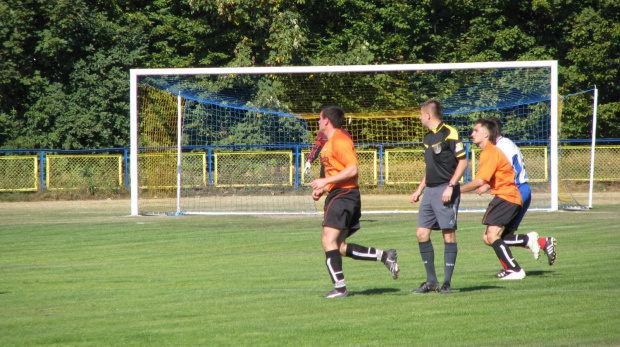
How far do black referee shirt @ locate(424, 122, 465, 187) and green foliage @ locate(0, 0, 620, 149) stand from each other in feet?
76.4

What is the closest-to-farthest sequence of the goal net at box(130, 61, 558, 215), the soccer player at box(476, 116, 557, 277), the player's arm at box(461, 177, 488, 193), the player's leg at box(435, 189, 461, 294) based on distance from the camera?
the player's leg at box(435, 189, 461, 294) < the player's arm at box(461, 177, 488, 193) < the soccer player at box(476, 116, 557, 277) < the goal net at box(130, 61, 558, 215)

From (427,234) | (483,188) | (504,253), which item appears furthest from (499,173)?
(427,234)

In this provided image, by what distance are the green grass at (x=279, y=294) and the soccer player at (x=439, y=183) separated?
0.41 m

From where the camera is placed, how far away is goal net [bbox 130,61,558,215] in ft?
77.0

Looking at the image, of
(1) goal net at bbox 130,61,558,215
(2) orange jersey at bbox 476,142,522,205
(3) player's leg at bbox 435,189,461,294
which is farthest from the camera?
(1) goal net at bbox 130,61,558,215

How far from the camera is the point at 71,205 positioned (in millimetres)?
25219

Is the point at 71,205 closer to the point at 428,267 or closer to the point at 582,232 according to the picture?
the point at 582,232

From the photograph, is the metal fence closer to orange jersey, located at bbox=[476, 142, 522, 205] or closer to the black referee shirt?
orange jersey, located at bbox=[476, 142, 522, 205]

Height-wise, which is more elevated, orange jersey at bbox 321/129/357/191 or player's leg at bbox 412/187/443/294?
orange jersey at bbox 321/129/357/191

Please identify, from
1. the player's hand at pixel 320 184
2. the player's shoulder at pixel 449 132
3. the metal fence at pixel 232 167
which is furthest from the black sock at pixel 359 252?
the metal fence at pixel 232 167

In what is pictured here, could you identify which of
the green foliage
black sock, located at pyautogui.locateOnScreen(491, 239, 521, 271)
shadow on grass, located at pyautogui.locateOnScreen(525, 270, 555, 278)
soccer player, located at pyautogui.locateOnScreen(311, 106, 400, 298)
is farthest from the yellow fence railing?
soccer player, located at pyautogui.locateOnScreen(311, 106, 400, 298)

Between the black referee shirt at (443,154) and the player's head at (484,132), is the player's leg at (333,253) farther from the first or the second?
the player's head at (484,132)

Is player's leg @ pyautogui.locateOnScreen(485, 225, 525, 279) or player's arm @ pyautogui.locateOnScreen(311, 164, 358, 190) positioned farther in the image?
player's leg @ pyautogui.locateOnScreen(485, 225, 525, 279)

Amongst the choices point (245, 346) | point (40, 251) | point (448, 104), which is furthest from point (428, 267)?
point (448, 104)
